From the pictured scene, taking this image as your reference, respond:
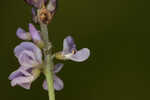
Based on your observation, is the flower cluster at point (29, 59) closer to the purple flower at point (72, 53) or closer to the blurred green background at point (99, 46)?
the purple flower at point (72, 53)

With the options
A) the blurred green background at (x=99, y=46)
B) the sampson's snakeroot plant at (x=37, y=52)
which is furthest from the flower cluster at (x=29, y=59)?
the blurred green background at (x=99, y=46)

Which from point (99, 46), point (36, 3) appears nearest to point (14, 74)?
point (36, 3)

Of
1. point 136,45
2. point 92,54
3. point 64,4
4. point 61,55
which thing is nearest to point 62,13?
point 64,4

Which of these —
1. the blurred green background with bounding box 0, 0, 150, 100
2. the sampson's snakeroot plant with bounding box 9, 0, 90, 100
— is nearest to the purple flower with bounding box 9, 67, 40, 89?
the sampson's snakeroot plant with bounding box 9, 0, 90, 100

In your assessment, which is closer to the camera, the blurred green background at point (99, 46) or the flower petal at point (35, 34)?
the flower petal at point (35, 34)

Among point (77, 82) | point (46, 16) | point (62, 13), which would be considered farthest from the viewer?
point (62, 13)

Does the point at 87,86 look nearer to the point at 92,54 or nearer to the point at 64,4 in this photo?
the point at 92,54
